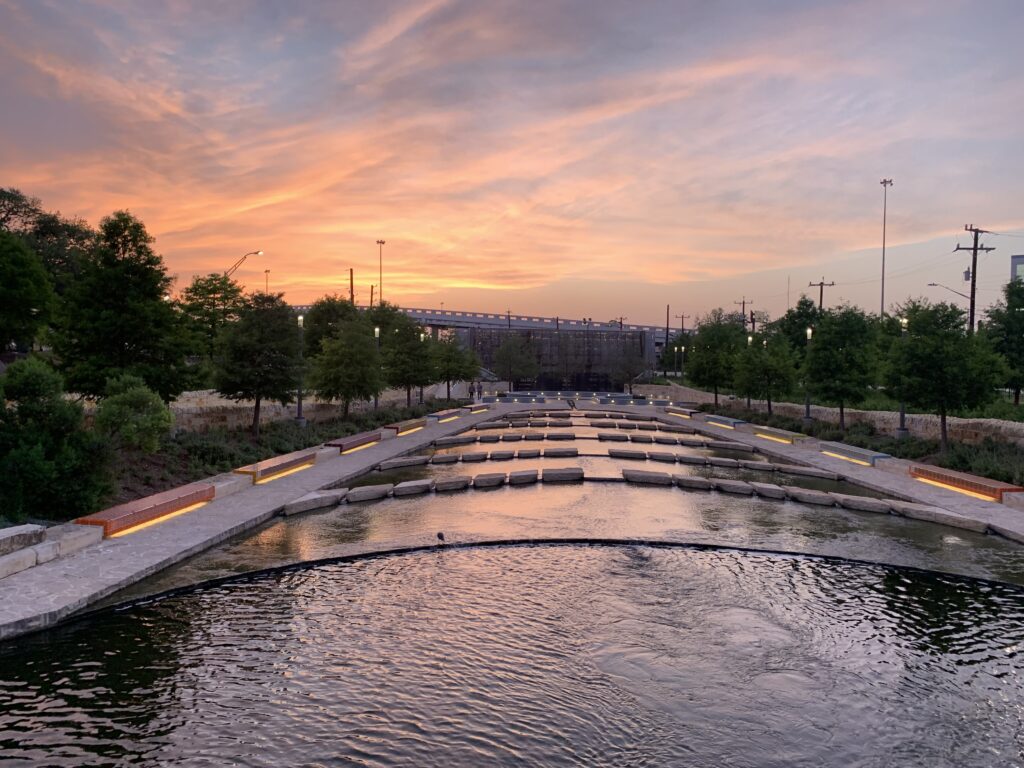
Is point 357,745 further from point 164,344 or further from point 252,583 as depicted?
point 164,344

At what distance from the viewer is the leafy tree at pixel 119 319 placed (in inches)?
871

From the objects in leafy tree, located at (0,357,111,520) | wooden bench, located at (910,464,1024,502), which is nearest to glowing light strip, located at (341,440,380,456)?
leafy tree, located at (0,357,111,520)

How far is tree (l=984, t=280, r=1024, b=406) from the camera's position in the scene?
1561 inches

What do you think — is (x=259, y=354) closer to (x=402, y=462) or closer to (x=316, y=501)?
(x=402, y=462)

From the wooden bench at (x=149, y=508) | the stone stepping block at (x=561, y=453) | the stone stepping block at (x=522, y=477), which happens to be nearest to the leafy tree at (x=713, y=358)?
the stone stepping block at (x=561, y=453)

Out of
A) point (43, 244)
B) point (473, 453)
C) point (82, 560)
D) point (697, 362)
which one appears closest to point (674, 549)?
point (82, 560)

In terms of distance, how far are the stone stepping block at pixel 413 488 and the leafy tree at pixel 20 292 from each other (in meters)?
31.4

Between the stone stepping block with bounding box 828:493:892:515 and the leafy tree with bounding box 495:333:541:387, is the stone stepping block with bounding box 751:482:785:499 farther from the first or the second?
the leafy tree with bounding box 495:333:541:387

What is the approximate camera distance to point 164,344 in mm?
22734

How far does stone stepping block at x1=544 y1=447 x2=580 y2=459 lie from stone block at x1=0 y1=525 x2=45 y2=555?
17819 millimetres

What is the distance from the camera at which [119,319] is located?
22.0m

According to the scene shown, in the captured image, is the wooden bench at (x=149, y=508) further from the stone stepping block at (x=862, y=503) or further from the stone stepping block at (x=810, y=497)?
the stone stepping block at (x=862, y=503)

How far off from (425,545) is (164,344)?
13.0 metres

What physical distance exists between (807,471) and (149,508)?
1963 cm
